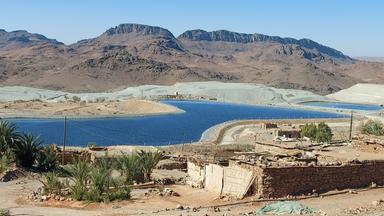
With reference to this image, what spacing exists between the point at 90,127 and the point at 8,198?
41.6 m

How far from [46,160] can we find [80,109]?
1929 inches

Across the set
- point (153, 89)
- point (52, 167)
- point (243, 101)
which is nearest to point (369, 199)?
point (52, 167)

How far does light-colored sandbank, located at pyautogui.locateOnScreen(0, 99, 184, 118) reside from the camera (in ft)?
219

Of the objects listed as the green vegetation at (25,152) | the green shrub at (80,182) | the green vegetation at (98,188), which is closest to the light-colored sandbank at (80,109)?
the green vegetation at (25,152)

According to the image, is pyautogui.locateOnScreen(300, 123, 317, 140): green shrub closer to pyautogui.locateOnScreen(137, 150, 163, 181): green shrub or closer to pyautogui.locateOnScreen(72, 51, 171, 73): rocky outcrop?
pyautogui.locateOnScreen(137, 150, 163, 181): green shrub

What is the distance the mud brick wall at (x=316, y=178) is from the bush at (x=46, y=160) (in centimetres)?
982

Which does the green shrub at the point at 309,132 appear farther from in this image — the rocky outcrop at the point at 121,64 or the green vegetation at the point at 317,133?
the rocky outcrop at the point at 121,64

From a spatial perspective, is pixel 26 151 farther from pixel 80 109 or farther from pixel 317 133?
pixel 80 109

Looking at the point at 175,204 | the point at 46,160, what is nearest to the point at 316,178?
the point at 175,204

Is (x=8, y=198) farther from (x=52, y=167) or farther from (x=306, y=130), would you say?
(x=306, y=130)

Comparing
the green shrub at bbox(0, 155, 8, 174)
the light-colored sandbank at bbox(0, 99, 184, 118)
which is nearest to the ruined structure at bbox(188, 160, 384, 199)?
the green shrub at bbox(0, 155, 8, 174)

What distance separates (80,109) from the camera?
7131cm

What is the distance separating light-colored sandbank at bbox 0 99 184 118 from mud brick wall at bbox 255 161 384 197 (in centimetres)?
5109

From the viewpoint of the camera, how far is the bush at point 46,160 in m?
22.9
